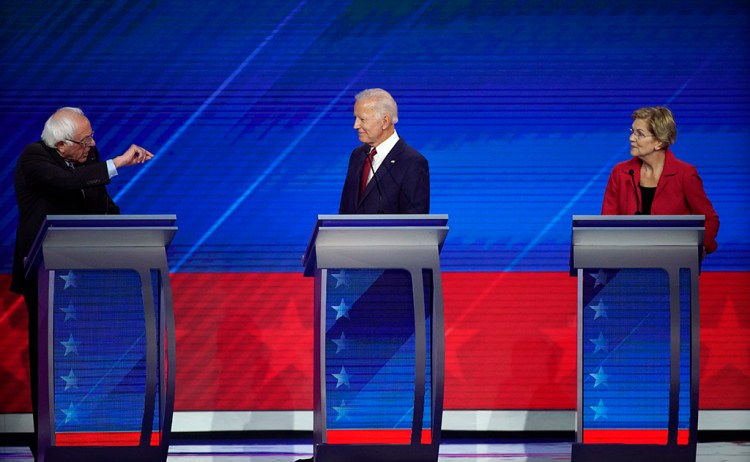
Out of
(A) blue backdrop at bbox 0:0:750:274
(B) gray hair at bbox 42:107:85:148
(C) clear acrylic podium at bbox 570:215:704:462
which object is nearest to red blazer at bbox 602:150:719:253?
(C) clear acrylic podium at bbox 570:215:704:462

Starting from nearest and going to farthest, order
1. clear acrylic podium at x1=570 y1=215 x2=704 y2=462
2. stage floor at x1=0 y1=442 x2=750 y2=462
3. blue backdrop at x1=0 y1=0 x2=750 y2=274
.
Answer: clear acrylic podium at x1=570 y1=215 x2=704 y2=462
stage floor at x1=0 y1=442 x2=750 y2=462
blue backdrop at x1=0 y1=0 x2=750 y2=274

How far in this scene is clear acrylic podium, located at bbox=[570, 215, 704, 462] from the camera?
4.58m

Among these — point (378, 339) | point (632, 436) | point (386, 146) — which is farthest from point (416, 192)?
point (632, 436)

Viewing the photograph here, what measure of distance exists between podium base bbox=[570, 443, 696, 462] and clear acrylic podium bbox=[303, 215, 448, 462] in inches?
21.1

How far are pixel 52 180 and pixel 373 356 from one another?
1.43m

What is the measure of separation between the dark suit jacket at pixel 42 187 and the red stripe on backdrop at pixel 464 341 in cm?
143

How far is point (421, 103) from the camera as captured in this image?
637 cm

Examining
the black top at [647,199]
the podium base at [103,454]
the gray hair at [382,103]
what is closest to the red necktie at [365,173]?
the gray hair at [382,103]

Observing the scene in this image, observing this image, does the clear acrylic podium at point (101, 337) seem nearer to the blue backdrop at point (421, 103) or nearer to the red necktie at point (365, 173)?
the red necktie at point (365, 173)

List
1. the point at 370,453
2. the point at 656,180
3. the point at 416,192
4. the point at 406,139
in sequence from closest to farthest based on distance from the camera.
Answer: the point at 370,453 < the point at 416,192 < the point at 656,180 < the point at 406,139

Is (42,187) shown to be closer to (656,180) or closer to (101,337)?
(101,337)

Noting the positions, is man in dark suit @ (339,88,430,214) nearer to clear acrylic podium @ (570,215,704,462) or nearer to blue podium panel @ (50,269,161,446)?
clear acrylic podium @ (570,215,704,462)

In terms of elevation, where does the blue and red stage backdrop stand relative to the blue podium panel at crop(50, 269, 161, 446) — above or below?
above

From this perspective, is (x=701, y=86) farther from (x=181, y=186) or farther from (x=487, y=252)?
(x=181, y=186)
